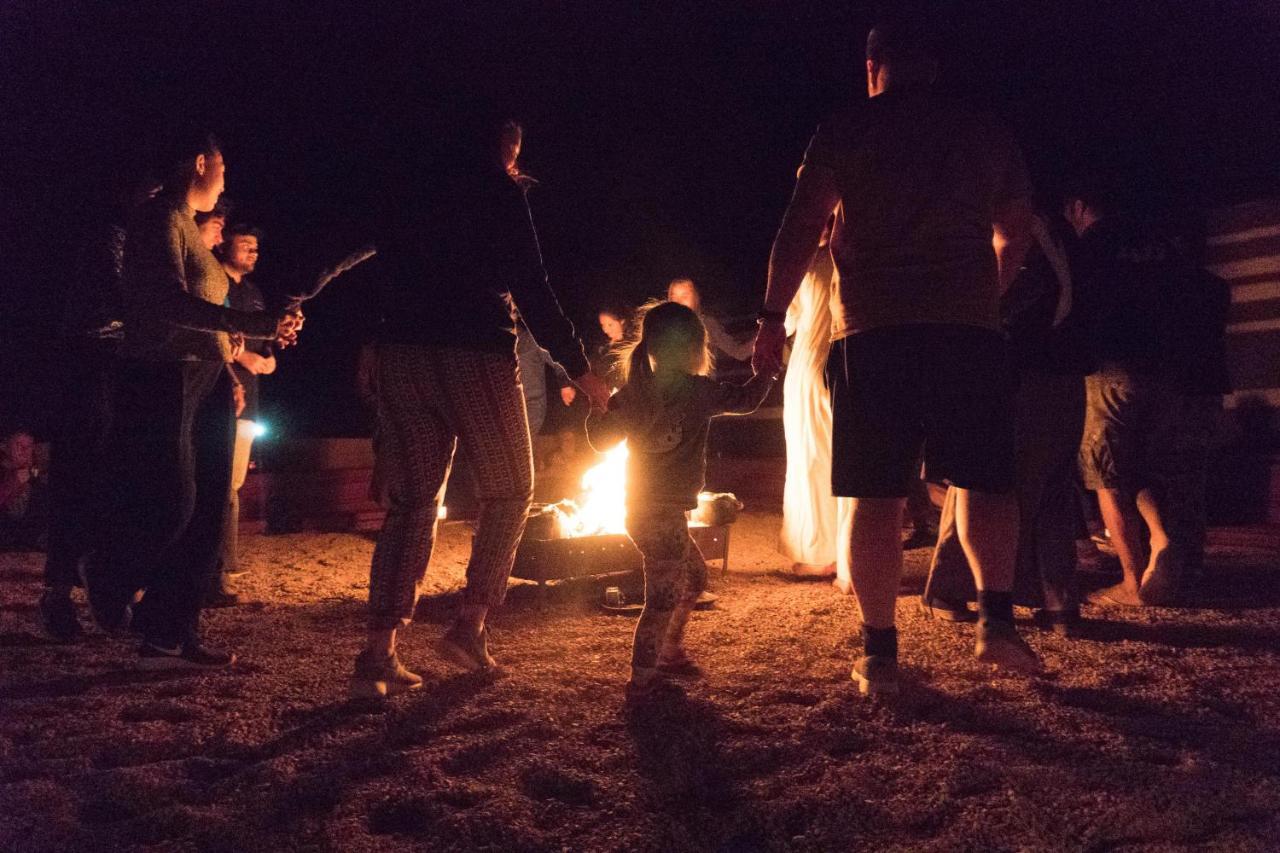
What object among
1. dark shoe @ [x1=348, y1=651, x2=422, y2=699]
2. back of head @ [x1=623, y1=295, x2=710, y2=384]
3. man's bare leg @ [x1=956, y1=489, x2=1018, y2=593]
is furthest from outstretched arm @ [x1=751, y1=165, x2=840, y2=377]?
dark shoe @ [x1=348, y1=651, x2=422, y2=699]

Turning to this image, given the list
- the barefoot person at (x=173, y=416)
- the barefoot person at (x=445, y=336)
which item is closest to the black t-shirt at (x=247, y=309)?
the barefoot person at (x=173, y=416)

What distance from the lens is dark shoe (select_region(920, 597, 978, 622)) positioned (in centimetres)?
406

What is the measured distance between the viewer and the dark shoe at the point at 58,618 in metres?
3.82

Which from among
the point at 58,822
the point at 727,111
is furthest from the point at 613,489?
the point at 727,111

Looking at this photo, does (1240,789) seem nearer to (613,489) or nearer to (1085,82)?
(613,489)

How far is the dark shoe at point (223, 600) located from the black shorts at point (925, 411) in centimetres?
Answer: 321

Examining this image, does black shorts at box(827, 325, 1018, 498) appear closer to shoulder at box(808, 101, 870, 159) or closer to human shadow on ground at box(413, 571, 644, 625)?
shoulder at box(808, 101, 870, 159)

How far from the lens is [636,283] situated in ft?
63.1

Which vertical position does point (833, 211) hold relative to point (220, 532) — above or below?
above

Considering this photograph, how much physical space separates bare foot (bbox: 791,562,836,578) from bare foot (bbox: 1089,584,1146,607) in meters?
1.31

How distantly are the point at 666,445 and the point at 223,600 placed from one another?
2.79 metres

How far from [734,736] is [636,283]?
1709cm

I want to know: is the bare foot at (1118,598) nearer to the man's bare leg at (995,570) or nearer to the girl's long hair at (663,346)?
the man's bare leg at (995,570)

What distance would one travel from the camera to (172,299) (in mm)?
3279
